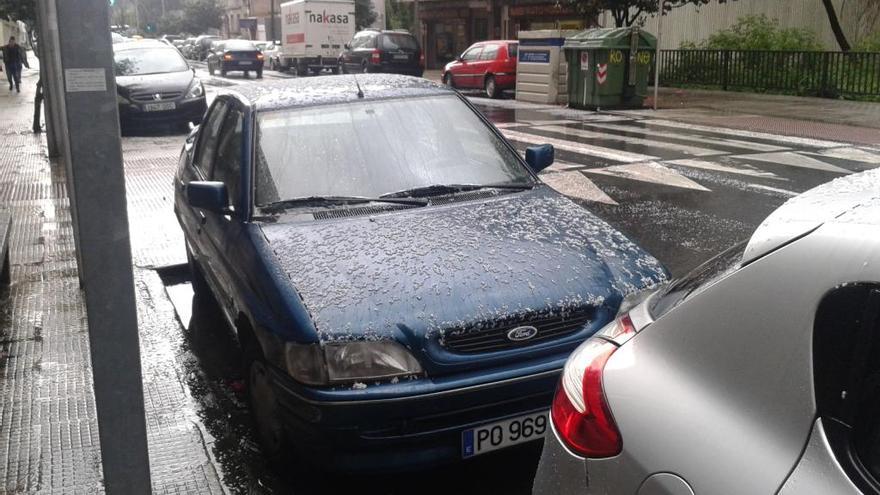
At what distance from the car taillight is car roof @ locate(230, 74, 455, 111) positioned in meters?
3.17

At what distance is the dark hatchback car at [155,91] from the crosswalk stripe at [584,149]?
20.3ft

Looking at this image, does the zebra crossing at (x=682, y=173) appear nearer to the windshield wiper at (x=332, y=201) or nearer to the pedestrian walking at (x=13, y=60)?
the windshield wiper at (x=332, y=201)

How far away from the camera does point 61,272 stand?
7289mm

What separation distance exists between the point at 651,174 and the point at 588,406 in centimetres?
937

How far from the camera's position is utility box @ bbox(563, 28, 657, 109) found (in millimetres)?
19375

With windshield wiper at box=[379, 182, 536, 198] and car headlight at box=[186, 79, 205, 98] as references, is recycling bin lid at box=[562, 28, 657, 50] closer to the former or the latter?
car headlight at box=[186, 79, 205, 98]

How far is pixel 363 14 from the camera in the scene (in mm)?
53375

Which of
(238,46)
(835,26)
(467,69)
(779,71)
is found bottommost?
(779,71)

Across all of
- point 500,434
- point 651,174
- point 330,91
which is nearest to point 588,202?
point 651,174

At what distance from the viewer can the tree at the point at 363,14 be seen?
53.1 metres

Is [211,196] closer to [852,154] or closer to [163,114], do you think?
[852,154]

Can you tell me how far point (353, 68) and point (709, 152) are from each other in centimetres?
2351

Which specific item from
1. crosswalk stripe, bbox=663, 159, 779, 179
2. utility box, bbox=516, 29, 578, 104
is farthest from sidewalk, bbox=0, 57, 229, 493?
utility box, bbox=516, 29, 578, 104

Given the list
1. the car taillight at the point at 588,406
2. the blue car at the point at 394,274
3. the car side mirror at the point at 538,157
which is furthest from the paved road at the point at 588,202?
the car side mirror at the point at 538,157
